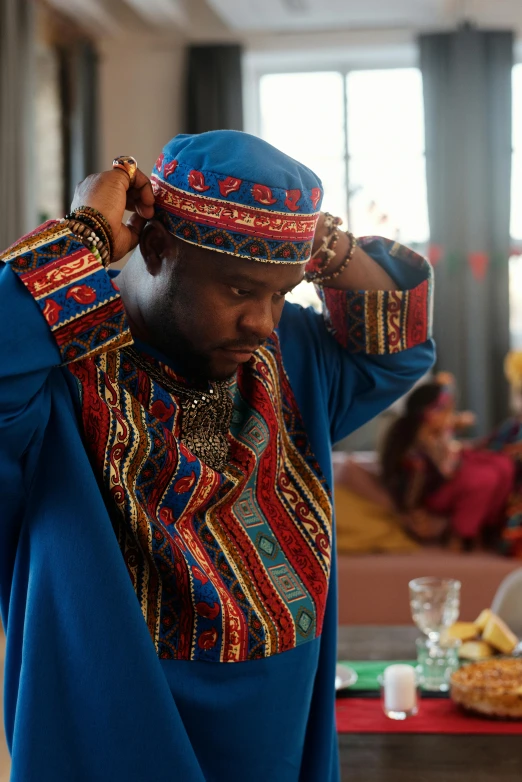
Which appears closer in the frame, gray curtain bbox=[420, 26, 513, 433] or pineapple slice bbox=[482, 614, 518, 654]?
pineapple slice bbox=[482, 614, 518, 654]

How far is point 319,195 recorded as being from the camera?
1031 millimetres

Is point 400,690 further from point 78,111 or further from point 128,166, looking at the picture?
point 78,111

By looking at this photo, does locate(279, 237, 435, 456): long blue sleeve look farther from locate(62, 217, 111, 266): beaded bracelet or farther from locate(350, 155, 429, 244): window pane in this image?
locate(350, 155, 429, 244): window pane

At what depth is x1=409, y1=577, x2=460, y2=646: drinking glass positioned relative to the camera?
164cm

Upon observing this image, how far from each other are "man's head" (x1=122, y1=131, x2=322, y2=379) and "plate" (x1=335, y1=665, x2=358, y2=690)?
2.54 ft

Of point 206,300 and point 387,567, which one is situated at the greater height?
point 206,300

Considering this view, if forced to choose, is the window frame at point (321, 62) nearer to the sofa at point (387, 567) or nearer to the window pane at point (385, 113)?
the window pane at point (385, 113)

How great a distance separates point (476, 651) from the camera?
175 cm

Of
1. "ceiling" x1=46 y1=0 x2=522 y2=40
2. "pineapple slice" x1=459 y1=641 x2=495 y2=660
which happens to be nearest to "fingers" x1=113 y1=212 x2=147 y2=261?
"pineapple slice" x1=459 y1=641 x2=495 y2=660

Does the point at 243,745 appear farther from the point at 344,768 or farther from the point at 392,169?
the point at 392,169

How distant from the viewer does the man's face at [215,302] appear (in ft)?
3.18

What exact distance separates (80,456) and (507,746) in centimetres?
79

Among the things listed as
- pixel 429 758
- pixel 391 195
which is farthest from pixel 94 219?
pixel 391 195

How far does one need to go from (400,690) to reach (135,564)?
0.66 metres
